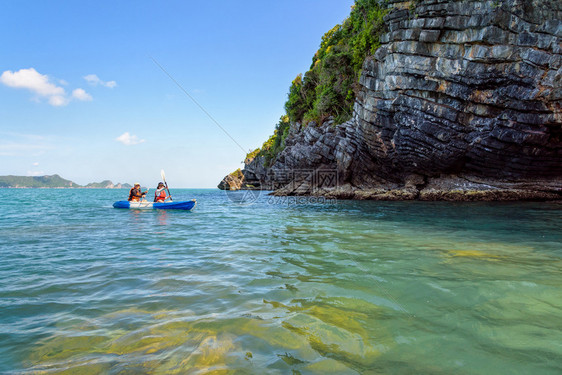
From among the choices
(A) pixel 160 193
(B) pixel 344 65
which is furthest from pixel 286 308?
(B) pixel 344 65

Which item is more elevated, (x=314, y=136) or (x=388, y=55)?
(x=388, y=55)

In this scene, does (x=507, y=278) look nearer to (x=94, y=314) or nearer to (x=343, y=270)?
(x=343, y=270)

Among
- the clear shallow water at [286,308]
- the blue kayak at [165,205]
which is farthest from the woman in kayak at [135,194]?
the clear shallow water at [286,308]

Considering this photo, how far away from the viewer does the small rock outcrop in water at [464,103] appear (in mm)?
14477

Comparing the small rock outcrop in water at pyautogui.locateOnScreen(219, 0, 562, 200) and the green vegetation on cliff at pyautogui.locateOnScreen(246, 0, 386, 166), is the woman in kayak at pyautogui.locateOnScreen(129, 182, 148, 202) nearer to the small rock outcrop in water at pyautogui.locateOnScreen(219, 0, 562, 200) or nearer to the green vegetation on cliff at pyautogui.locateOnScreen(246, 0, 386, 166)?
the small rock outcrop in water at pyautogui.locateOnScreen(219, 0, 562, 200)

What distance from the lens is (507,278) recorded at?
177 inches

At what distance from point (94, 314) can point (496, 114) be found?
20280 millimetres

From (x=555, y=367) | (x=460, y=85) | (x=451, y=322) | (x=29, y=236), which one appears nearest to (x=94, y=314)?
(x=451, y=322)

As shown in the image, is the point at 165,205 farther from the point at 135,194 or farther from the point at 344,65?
the point at 344,65

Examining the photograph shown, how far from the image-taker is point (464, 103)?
1706cm

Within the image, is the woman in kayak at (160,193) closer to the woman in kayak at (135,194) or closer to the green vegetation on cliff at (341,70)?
the woman in kayak at (135,194)

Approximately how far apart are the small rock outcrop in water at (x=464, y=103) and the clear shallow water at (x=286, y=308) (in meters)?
11.8

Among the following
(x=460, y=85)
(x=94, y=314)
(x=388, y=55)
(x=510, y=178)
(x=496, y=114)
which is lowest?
(x=94, y=314)

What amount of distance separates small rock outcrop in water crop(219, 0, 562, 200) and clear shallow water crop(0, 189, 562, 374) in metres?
11.8
